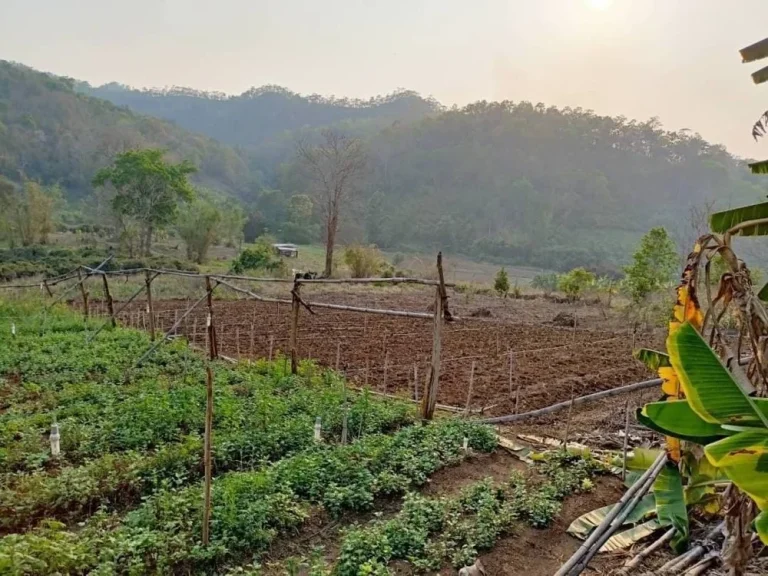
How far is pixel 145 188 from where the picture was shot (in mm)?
33406

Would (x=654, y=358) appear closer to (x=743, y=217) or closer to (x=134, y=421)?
(x=743, y=217)

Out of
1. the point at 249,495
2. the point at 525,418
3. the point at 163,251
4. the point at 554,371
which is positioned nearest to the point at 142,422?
the point at 249,495

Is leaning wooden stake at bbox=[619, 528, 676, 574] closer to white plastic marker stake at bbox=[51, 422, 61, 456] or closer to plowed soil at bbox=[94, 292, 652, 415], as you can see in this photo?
plowed soil at bbox=[94, 292, 652, 415]

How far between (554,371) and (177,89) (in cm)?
12055

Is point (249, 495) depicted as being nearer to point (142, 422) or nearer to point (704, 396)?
point (142, 422)

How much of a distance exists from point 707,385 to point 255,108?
11270cm

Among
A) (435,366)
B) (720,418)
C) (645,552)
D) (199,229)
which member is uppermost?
Answer: (199,229)

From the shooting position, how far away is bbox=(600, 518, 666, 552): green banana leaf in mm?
3739

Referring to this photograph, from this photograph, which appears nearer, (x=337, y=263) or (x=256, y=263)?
(x=256, y=263)

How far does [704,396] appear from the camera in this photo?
5.71 ft

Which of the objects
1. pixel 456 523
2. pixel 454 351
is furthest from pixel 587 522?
pixel 454 351

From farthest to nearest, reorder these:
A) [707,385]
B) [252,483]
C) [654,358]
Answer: [252,483] < [654,358] < [707,385]

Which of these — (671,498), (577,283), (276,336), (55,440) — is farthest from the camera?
(577,283)

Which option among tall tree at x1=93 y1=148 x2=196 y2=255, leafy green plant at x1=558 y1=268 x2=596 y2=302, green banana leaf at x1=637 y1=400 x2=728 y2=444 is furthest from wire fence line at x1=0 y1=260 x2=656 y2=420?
tall tree at x1=93 y1=148 x2=196 y2=255
